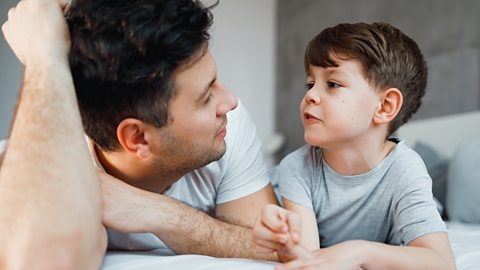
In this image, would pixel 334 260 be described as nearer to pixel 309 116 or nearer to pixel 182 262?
pixel 182 262

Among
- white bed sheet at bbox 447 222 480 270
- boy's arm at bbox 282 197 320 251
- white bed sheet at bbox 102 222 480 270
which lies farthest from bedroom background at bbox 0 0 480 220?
boy's arm at bbox 282 197 320 251

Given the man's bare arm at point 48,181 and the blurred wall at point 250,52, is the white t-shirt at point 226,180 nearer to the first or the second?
the man's bare arm at point 48,181

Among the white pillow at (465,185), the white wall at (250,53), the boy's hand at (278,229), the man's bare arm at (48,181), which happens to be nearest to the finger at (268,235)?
the boy's hand at (278,229)

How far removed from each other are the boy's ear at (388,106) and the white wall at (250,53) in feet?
9.14

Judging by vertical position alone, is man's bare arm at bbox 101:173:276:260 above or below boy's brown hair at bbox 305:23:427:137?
below

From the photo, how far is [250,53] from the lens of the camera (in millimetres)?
4270

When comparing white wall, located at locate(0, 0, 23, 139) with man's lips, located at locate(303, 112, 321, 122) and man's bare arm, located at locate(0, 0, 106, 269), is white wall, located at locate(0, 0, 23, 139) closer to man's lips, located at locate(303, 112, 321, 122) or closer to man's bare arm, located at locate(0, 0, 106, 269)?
man's bare arm, located at locate(0, 0, 106, 269)

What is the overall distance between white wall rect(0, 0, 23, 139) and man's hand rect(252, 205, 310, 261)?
2284 mm

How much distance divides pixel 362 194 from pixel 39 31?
83 cm

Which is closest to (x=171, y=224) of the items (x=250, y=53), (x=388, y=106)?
(x=388, y=106)

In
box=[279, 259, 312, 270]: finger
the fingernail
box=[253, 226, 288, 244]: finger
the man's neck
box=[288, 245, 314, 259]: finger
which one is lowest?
the man's neck

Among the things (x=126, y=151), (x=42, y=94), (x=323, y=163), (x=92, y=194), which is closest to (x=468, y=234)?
(x=323, y=163)

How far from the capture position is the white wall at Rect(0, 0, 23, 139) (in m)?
2.86

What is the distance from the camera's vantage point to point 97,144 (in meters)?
1.30
